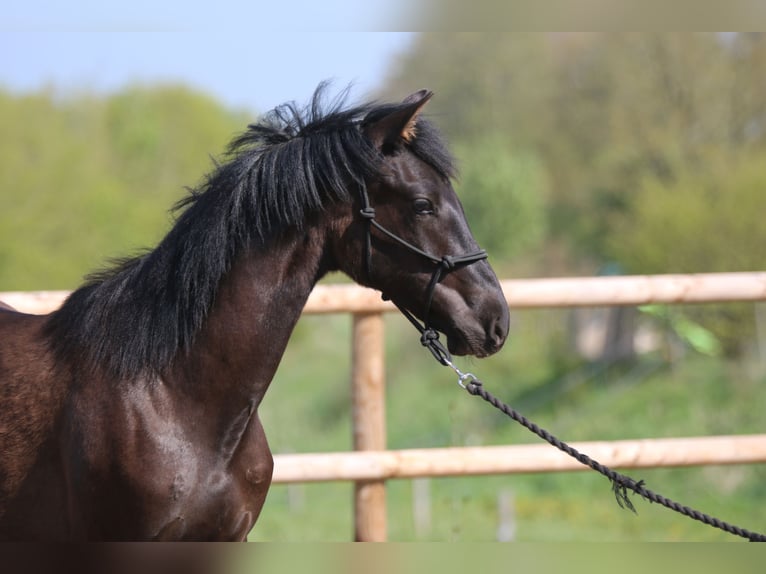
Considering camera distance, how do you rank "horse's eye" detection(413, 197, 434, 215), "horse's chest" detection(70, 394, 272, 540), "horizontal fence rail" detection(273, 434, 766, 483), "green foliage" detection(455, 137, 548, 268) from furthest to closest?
1. "green foliage" detection(455, 137, 548, 268)
2. "horizontal fence rail" detection(273, 434, 766, 483)
3. "horse's eye" detection(413, 197, 434, 215)
4. "horse's chest" detection(70, 394, 272, 540)

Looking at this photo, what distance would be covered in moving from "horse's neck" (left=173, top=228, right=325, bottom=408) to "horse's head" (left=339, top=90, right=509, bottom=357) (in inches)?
8.3

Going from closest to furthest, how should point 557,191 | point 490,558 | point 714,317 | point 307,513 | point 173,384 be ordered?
1. point 490,558
2. point 173,384
3. point 307,513
4. point 714,317
5. point 557,191

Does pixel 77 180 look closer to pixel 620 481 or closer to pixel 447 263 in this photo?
pixel 447 263

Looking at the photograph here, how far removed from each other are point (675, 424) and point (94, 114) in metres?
18.4

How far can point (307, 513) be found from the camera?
10.5 meters

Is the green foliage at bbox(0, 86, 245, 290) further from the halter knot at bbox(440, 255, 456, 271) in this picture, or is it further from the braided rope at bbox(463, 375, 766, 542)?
the halter knot at bbox(440, 255, 456, 271)

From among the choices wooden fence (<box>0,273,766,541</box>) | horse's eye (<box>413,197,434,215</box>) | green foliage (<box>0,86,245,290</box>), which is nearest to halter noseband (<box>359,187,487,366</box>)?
horse's eye (<box>413,197,434,215</box>)

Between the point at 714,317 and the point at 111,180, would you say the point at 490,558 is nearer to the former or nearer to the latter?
the point at 714,317

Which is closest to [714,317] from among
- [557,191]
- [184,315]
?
[557,191]

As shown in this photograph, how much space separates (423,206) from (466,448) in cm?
176

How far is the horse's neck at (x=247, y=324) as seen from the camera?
9.35 feet

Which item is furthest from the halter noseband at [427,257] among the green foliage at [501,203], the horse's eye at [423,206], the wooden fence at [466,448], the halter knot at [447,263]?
the green foliage at [501,203]

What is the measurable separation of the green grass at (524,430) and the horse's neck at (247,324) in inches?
93.1

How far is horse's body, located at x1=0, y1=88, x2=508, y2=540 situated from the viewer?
9.21ft
